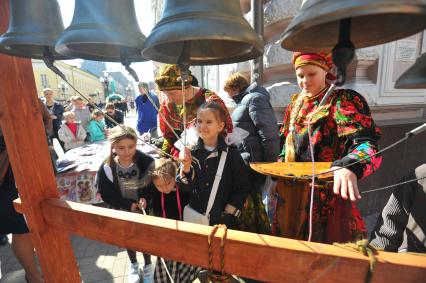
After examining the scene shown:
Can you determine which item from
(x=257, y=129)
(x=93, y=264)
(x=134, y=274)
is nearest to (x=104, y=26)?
(x=257, y=129)

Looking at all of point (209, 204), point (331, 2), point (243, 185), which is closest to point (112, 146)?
point (209, 204)

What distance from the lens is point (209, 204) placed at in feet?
5.10

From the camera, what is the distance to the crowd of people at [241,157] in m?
1.12

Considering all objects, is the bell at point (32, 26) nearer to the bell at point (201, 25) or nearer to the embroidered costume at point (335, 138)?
the bell at point (201, 25)

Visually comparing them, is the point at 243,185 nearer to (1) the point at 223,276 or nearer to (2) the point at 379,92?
(1) the point at 223,276

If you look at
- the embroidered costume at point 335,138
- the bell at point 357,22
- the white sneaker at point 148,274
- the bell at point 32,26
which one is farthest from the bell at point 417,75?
the white sneaker at point 148,274

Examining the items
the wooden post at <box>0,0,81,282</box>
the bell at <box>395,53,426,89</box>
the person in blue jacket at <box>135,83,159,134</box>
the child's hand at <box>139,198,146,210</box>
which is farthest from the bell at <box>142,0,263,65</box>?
the person in blue jacket at <box>135,83,159,134</box>

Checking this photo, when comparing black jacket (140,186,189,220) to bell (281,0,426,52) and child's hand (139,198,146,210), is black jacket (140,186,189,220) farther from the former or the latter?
bell (281,0,426,52)

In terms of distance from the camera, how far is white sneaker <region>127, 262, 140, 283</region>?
2182 millimetres

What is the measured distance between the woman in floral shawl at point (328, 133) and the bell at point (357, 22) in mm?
460

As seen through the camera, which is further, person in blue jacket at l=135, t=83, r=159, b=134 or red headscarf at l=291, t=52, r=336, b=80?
person in blue jacket at l=135, t=83, r=159, b=134

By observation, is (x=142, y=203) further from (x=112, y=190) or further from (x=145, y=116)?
(x=145, y=116)

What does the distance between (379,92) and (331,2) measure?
2.71 meters

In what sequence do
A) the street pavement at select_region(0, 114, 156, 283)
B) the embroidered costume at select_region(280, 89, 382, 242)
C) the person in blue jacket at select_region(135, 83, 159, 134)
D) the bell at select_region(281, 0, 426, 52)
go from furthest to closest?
the person in blue jacket at select_region(135, 83, 159, 134)
the street pavement at select_region(0, 114, 156, 283)
the embroidered costume at select_region(280, 89, 382, 242)
the bell at select_region(281, 0, 426, 52)
